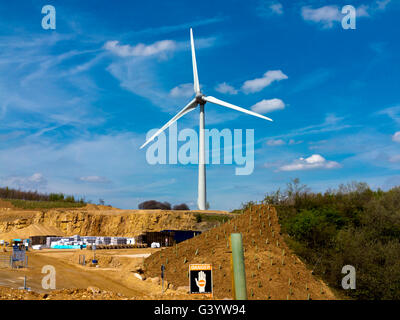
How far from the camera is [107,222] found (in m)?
91.2

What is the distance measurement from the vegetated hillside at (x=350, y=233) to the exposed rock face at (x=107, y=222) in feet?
161

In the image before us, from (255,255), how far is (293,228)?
5944 mm

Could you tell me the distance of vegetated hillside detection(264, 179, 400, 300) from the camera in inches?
1076

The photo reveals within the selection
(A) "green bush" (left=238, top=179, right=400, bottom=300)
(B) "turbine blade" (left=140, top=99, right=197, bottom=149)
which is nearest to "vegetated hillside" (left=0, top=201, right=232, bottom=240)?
(B) "turbine blade" (left=140, top=99, right=197, bottom=149)

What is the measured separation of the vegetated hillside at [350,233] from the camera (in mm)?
27328

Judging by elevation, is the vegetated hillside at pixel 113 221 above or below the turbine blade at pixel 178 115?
below

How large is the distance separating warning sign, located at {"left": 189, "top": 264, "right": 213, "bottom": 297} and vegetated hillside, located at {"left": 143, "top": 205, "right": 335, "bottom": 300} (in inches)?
543

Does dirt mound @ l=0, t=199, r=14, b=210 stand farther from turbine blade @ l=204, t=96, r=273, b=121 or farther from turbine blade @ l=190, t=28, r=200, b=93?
turbine blade @ l=204, t=96, r=273, b=121

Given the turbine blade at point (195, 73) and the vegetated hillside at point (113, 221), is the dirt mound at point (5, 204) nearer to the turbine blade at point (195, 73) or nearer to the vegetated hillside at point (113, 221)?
the vegetated hillside at point (113, 221)

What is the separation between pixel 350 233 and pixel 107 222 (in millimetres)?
68312

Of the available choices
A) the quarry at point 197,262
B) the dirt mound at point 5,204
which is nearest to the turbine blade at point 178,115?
the quarry at point 197,262

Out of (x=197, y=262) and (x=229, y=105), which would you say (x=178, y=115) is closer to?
(x=229, y=105)

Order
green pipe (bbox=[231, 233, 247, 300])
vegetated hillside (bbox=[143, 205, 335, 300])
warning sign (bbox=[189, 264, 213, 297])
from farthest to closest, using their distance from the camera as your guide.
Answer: vegetated hillside (bbox=[143, 205, 335, 300]) → warning sign (bbox=[189, 264, 213, 297]) → green pipe (bbox=[231, 233, 247, 300])

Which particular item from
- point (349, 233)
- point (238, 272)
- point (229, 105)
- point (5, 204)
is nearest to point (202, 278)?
point (238, 272)
